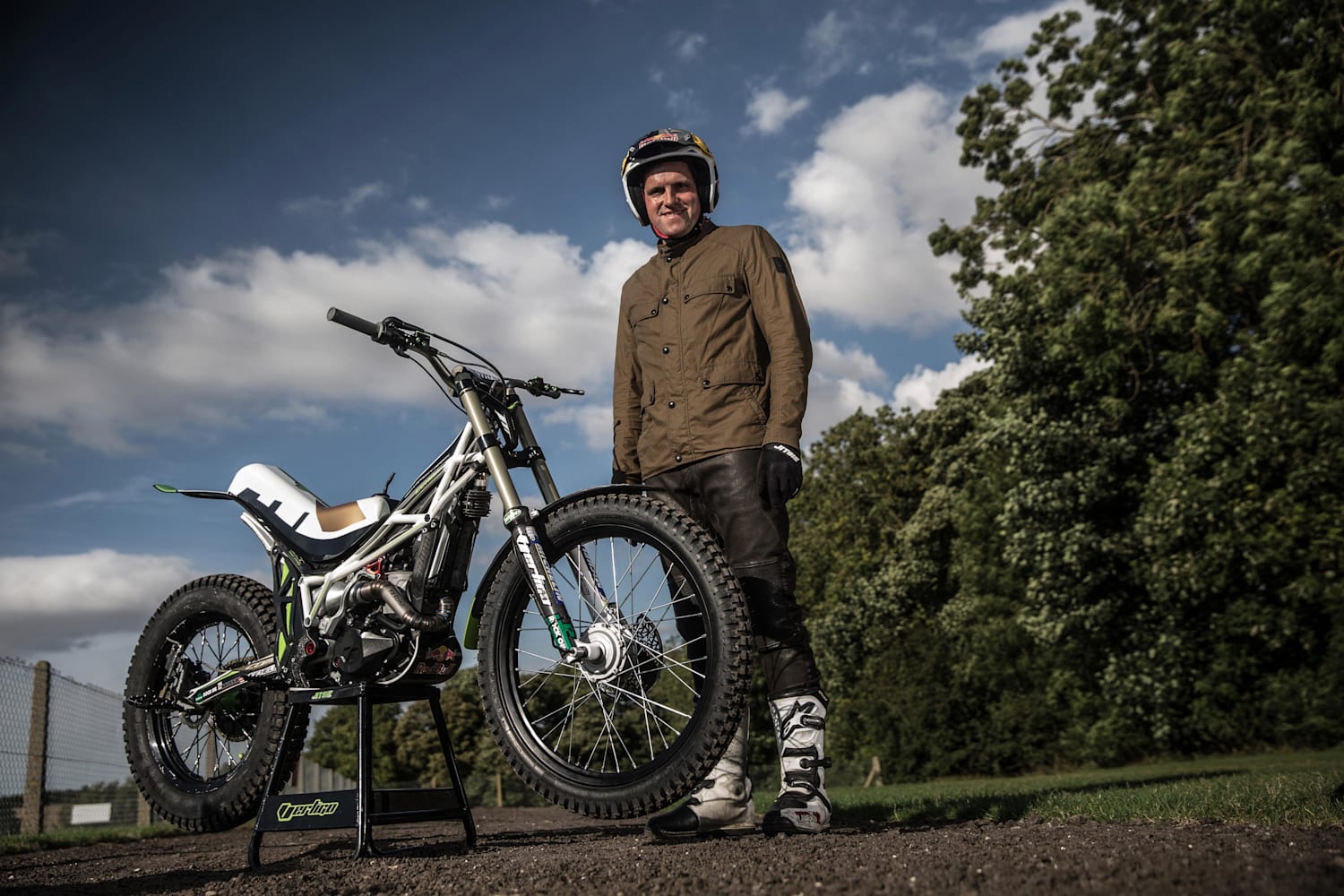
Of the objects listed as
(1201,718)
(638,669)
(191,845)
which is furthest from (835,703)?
(638,669)

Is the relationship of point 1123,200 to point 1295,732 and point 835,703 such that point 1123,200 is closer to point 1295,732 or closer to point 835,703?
point 1295,732

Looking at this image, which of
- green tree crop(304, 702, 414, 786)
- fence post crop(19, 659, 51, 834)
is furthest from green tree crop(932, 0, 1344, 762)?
green tree crop(304, 702, 414, 786)

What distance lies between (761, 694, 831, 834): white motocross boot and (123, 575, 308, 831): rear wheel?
2147 millimetres

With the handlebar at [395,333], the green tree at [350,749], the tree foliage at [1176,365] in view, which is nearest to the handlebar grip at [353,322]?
the handlebar at [395,333]

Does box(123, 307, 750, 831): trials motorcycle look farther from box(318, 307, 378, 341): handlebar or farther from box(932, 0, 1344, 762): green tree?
box(932, 0, 1344, 762): green tree

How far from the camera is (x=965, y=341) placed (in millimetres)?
20000

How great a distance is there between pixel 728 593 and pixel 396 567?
5.05 feet

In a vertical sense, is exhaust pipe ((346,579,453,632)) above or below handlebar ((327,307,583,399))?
below

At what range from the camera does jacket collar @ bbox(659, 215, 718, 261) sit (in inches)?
182

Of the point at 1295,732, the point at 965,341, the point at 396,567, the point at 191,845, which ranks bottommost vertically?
the point at 1295,732

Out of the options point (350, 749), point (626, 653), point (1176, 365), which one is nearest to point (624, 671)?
point (626, 653)

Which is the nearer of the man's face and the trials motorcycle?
the trials motorcycle

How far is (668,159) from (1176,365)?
47.8 feet

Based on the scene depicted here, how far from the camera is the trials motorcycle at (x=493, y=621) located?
353 centimetres
